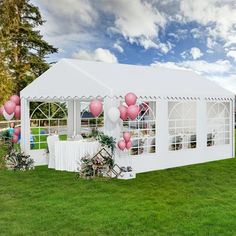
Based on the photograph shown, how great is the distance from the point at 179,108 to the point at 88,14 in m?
12.5

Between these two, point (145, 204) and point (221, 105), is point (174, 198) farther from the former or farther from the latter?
point (221, 105)

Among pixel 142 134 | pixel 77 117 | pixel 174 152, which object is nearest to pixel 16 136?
pixel 77 117

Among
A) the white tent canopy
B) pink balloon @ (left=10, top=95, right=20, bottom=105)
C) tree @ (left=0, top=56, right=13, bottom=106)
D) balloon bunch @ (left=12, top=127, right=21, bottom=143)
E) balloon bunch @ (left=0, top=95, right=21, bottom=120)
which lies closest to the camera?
the white tent canopy

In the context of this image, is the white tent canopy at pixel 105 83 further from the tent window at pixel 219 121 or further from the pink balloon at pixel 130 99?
the tent window at pixel 219 121

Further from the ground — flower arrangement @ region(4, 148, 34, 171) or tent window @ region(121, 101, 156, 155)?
tent window @ region(121, 101, 156, 155)

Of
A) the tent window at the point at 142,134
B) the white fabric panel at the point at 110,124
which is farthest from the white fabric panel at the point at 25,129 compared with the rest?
the white fabric panel at the point at 110,124

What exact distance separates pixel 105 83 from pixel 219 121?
250 inches

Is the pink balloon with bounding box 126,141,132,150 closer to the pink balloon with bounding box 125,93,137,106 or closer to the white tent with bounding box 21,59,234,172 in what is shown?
the white tent with bounding box 21,59,234,172

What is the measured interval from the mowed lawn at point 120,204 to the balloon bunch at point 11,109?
2126mm

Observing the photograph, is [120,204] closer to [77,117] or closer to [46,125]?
[77,117]

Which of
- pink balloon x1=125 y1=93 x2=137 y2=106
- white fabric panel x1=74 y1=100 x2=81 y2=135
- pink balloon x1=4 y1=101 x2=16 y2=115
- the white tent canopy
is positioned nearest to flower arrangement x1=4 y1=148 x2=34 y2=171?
pink balloon x1=4 y1=101 x2=16 y2=115

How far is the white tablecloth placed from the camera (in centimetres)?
1194

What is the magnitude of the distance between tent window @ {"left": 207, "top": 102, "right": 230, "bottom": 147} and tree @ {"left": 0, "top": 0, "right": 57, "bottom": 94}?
2044 cm

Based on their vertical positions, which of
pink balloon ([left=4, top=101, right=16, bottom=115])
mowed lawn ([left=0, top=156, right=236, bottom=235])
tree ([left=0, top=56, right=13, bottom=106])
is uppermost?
tree ([left=0, top=56, right=13, bottom=106])
